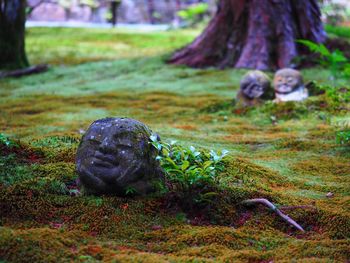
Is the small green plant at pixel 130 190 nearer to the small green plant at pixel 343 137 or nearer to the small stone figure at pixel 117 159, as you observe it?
the small stone figure at pixel 117 159

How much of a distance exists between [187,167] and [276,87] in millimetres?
4377

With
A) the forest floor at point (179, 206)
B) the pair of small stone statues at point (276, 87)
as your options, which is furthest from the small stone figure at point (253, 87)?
the forest floor at point (179, 206)

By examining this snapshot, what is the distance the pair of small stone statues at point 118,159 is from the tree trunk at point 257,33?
24.1ft

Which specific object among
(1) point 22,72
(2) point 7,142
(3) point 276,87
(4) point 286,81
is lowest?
(2) point 7,142

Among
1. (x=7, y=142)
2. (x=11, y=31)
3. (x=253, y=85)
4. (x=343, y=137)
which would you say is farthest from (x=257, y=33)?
(x=7, y=142)

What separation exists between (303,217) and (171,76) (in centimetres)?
770

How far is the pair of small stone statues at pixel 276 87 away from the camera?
749 cm

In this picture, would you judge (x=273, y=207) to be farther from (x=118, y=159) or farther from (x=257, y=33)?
(x=257, y=33)

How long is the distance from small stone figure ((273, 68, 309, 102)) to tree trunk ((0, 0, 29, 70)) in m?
6.89

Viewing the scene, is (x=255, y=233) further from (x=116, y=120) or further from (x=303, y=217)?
(x=116, y=120)

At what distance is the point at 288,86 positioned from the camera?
7488mm

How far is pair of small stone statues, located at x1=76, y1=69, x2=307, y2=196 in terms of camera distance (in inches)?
139

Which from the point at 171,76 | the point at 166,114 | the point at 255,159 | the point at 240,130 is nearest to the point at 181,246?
the point at 255,159

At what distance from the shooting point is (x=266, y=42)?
35.1ft
